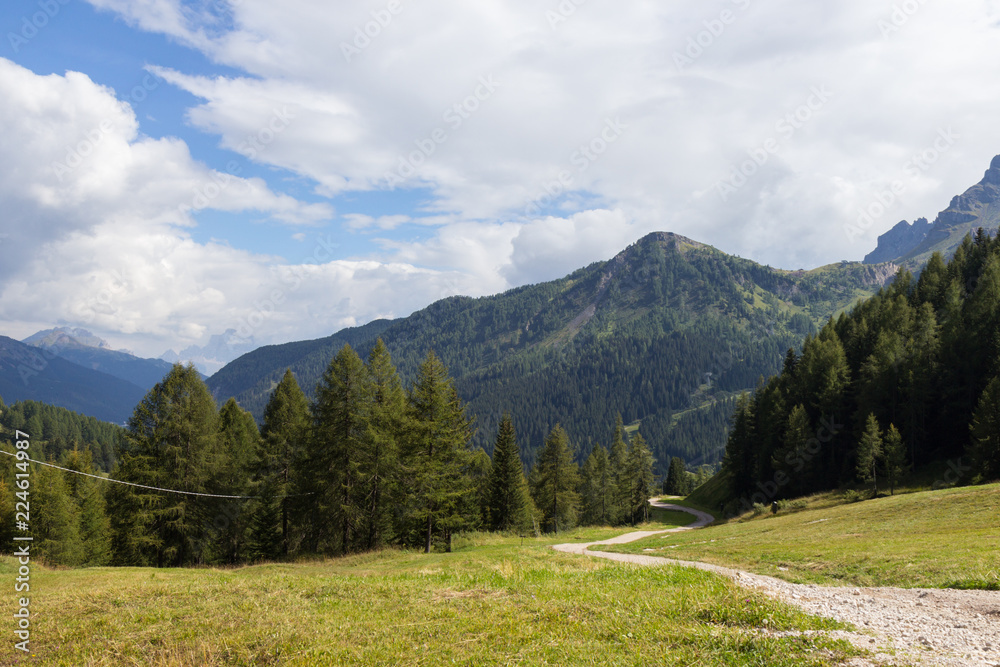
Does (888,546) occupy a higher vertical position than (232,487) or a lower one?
lower

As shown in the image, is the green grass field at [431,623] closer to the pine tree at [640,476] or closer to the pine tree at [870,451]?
the pine tree at [870,451]

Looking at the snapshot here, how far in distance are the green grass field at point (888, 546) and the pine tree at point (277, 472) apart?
2371cm

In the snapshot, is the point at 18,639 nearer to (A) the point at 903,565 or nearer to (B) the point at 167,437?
(A) the point at 903,565

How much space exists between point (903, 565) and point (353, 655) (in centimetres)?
1769

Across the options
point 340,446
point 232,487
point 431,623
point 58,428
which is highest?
point 58,428

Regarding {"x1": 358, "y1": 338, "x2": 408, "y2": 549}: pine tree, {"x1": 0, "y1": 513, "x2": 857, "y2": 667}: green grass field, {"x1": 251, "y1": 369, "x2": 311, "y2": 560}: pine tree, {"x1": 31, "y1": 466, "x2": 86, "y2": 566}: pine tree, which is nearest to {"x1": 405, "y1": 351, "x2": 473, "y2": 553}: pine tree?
{"x1": 358, "y1": 338, "x2": 408, "y2": 549}: pine tree

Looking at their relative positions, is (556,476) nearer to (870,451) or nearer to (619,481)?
(619,481)

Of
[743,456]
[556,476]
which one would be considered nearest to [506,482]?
[556,476]

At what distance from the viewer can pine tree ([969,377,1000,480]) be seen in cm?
4231

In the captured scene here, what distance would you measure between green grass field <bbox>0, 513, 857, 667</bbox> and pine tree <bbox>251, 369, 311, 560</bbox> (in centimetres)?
2364

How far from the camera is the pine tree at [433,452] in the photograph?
3300 cm

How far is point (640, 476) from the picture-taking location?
71.6m

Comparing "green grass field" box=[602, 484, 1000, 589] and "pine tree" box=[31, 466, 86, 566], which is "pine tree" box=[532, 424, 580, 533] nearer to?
"green grass field" box=[602, 484, 1000, 589]

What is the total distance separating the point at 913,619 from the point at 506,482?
44.5 metres
